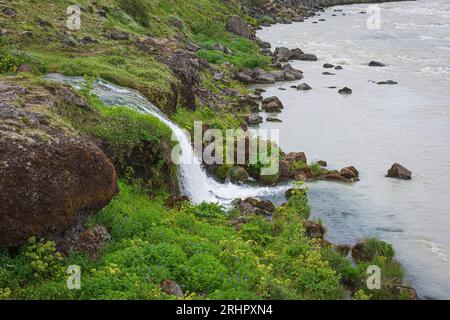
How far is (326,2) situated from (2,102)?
321 ft

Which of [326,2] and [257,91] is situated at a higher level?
[326,2]

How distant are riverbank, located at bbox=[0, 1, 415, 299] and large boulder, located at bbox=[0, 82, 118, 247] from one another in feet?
0.14

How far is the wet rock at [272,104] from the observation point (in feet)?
121

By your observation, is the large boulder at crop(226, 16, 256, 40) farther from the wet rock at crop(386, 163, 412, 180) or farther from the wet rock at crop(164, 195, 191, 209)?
the wet rock at crop(164, 195, 191, 209)

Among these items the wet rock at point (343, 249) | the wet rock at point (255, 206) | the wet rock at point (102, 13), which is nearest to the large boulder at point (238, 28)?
the wet rock at point (102, 13)

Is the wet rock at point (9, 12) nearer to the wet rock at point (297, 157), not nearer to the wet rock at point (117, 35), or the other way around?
the wet rock at point (117, 35)

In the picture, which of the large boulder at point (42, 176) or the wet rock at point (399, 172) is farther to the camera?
the wet rock at point (399, 172)

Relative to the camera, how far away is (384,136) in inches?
1245

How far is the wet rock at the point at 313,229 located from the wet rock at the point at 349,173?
6.58 m

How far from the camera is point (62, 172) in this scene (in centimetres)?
1303

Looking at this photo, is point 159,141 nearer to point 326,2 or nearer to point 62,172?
point 62,172

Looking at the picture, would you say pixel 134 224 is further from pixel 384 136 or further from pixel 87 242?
pixel 384 136

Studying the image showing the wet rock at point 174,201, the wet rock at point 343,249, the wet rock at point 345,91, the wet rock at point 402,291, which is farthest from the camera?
the wet rock at point 345,91
